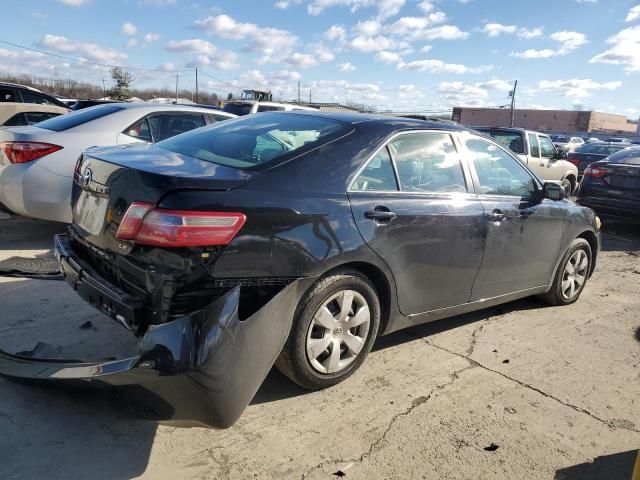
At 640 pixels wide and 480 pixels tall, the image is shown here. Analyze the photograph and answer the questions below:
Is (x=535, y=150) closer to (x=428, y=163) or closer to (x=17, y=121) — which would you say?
(x=428, y=163)

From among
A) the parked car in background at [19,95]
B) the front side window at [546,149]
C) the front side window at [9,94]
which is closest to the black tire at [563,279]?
the front side window at [546,149]

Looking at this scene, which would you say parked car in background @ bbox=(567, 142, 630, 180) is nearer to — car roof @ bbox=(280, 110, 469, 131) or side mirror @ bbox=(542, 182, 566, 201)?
side mirror @ bbox=(542, 182, 566, 201)

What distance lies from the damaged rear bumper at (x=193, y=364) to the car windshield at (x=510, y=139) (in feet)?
33.8

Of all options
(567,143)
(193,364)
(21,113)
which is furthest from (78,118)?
(567,143)

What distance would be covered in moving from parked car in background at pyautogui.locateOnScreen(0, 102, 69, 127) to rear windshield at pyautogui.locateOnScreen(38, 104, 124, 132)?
278 centimetres

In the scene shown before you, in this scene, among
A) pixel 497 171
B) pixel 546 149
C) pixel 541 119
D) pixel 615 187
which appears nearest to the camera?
pixel 497 171

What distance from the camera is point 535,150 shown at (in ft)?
39.6

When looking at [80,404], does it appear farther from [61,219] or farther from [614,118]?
[614,118]

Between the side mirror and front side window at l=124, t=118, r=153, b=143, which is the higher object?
front side window at l=124, t=118, r=153, b=143

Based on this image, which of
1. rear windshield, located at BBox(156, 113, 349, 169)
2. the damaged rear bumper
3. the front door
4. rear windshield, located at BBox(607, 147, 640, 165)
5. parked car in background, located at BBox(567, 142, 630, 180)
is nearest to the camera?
the damaged rear bumper

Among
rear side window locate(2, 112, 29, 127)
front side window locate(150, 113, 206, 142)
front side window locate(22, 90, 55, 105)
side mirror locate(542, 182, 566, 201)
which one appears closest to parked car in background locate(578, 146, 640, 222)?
side mirror locate(542, 182, 566, 201)

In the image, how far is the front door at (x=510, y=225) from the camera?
3975 mm

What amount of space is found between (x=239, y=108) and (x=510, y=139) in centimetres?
638

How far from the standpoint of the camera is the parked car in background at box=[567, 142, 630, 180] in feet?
54.7
